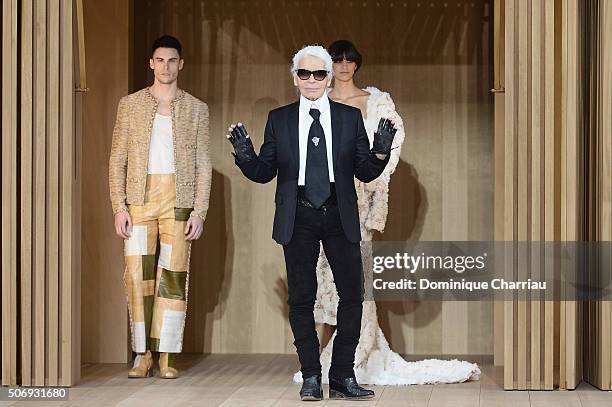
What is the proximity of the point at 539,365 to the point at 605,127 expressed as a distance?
116cm

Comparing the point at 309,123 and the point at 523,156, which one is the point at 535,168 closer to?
the point at 523,156

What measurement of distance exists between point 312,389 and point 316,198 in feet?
2.77

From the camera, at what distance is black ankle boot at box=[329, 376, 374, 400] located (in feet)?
18.1

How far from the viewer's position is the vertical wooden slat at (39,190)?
18.9 ft

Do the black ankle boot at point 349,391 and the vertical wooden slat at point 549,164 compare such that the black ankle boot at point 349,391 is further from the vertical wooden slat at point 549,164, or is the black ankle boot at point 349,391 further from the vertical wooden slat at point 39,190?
the vertical wooden slat at point 39,190

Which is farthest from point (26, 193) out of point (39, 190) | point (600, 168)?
point (600, 168)

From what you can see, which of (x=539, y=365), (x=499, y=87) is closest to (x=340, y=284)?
(x=539, y=365)

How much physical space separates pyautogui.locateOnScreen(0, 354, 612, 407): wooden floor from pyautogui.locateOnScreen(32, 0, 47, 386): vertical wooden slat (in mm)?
285

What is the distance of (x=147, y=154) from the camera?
6.32 meters

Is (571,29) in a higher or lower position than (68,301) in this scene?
higher

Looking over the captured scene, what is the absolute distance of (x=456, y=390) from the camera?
229 inches

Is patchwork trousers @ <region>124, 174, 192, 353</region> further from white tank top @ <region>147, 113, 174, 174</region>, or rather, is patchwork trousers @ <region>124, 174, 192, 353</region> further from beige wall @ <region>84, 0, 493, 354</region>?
beige wall @ <region>84, 0, 493, 354</region>

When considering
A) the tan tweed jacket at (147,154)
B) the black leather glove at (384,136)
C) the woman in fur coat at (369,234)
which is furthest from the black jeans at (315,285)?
the tan tweed jacket at (147,154)

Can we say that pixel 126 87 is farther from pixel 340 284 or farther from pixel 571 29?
pixel 571 29
